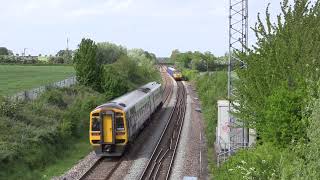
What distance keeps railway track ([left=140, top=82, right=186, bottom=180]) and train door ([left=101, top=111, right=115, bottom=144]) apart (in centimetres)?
228

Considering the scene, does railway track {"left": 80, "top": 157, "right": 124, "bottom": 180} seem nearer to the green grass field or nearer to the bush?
the bush

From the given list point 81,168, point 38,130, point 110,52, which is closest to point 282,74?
point 81,168

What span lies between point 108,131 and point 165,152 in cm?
371

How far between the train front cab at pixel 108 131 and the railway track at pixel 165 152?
1.94m

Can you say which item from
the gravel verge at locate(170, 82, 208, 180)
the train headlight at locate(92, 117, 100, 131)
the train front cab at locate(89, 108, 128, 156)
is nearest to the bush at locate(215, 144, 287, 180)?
the gravel verge at locate(170, 82, 208, 180)

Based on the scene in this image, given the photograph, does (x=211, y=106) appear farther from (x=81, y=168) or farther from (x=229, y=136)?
(x=81, y=168)

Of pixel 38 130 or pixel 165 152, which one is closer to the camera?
pixel 38 130

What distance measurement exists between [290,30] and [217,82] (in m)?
35.4

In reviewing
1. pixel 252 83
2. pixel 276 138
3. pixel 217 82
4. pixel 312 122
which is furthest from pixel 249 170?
pixel 217 82

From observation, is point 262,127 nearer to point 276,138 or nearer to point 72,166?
point 276,138

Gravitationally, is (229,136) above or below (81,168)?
above

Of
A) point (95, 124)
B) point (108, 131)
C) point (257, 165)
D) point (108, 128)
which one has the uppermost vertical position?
point (257, 165)

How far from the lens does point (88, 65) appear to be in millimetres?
43281

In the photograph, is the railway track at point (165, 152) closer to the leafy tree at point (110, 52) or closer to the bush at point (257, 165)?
the bush at point (257, 165)
